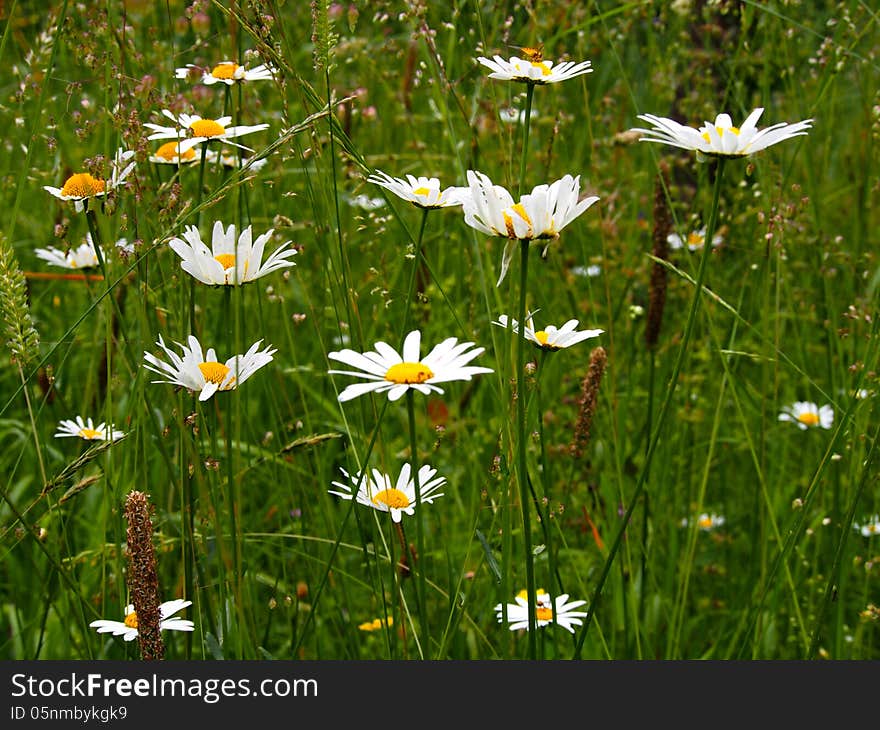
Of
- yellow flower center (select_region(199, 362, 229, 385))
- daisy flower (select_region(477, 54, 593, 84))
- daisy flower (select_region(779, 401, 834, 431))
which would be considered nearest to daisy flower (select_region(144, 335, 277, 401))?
yellow flower center (select_region(199, 362, 229, 385))

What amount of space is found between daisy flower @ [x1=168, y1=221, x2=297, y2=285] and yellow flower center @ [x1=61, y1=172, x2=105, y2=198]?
182mm

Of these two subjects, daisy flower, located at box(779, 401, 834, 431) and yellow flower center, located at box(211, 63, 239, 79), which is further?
daisy flower, located at box(779, 401, 834, 431)

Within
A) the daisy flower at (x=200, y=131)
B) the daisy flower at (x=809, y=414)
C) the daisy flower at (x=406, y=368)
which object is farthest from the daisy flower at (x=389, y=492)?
the daisy flower at (x=809, y=414)

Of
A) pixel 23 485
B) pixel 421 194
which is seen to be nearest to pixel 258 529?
pixel 23 485

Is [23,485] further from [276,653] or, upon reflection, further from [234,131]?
[234,131]

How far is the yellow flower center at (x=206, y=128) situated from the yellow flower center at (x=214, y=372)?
390mm

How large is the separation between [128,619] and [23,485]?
101 cm

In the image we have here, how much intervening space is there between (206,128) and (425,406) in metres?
0.54

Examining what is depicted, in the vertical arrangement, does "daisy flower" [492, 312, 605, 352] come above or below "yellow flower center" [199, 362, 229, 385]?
above

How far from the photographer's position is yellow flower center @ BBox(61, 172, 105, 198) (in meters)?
1.42

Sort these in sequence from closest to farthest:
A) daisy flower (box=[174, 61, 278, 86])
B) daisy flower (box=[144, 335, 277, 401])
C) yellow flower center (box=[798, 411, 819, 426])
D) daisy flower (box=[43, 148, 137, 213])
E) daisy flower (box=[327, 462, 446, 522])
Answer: daisy flower (box=[144, 335, 277, 401])
daisy flower (box=[327, 462, 446, 522])
daisy flower (box=[43, 148, 137, 213])
daisy flower (box=[174, 61, 278, 86])
yellow flower center (box=[798, 411, 819, 426])

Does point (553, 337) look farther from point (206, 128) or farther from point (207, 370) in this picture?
point (206, 128)

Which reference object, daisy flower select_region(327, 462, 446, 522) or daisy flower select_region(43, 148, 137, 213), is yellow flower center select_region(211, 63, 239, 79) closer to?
daisy flower select_region(43, 148, 137, 213)

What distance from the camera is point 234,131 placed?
57.2 inches
